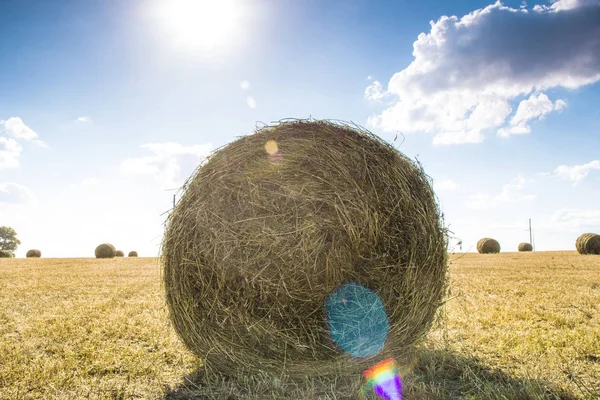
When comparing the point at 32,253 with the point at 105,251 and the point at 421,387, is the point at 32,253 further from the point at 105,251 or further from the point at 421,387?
the point at 421,387

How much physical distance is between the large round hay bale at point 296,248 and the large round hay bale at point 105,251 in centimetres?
2633

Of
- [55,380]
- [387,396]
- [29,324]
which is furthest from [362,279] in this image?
[29,324]

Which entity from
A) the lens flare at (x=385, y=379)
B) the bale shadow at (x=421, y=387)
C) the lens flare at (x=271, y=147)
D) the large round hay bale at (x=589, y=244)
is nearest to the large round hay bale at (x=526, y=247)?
the large round hay bale at (x=589, y=244)

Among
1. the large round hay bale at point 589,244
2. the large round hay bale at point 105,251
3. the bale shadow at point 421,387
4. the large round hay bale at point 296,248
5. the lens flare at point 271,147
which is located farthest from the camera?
the large round hay bale at point 105,251

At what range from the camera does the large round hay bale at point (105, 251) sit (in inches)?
1079

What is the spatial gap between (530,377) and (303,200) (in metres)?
2.14

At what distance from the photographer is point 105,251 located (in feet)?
90.5

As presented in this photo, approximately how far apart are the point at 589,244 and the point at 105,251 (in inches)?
Answer: 1072

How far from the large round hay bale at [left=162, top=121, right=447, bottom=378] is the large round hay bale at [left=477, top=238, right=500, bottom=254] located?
81.4 feet

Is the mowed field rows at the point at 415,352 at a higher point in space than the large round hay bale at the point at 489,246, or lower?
lower

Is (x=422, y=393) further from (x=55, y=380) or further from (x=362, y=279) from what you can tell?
(x=55, y=380)

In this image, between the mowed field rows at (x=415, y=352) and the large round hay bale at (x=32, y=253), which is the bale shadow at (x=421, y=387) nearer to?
the mowed field rows at (x=415, y=352)

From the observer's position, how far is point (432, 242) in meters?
3.68

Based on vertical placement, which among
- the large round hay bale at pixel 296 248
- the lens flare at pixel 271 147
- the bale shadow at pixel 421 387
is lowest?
the bale shadow at pixel 421 387
